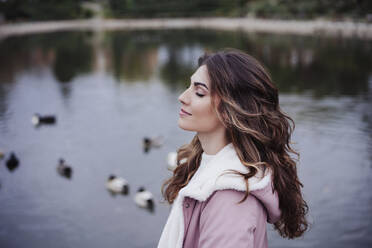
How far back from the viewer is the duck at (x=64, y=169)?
9.66 metres

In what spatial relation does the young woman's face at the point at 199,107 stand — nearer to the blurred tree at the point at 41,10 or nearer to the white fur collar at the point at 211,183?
the white fur collar at the point at 211,183

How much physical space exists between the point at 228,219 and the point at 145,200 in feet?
22.2

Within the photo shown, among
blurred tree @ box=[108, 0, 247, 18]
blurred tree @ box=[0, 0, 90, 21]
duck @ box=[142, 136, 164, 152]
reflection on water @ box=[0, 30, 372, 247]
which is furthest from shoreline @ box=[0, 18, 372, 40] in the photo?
duck @ box=[142, 136, 164, 152]

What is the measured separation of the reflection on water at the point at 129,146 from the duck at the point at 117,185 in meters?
0.13

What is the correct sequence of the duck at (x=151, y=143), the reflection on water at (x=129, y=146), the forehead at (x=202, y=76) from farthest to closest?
the duck at (x=151, y=143), the reflection on water at (x=129, y=146), the forehead at (x=202, y=76)

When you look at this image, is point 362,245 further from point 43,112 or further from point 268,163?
Result: point 43,112

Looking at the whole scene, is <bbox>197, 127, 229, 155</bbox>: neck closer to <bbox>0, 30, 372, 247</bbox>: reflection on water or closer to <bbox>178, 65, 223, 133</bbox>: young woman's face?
<bbox>178, 65, 223, 133</bbox>: young woman's face

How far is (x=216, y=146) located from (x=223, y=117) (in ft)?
0.49

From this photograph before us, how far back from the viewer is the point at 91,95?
59.6 ft

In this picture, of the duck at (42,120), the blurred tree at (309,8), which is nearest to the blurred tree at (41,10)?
the blurred tree at (309,8)

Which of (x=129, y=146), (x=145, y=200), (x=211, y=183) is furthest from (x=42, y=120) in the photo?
(x=211, y=183)

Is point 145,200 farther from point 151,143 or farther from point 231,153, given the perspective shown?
point 231,153

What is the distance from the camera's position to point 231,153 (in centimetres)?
170

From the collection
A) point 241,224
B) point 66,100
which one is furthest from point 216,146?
point 66,100
